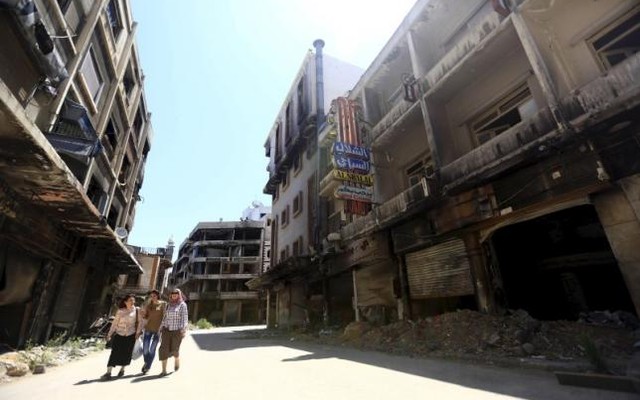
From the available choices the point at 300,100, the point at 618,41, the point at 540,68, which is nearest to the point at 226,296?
the point at 300,100

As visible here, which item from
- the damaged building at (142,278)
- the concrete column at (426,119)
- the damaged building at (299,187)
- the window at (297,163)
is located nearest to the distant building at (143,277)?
the damaged building at (142,278)

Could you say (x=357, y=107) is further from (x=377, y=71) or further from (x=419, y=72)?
(x=419, y=72)

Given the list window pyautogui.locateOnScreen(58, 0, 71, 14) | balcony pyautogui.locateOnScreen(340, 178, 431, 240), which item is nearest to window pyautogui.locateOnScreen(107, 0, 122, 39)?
window pyautogui.locateOnScreen(58, 0, 71, 14)

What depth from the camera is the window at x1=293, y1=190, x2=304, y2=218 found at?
77.5 ft

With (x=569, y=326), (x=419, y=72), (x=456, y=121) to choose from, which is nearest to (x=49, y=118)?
(x=419, y=72)

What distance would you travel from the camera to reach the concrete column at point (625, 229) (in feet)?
20.0

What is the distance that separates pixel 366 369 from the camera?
243 inches

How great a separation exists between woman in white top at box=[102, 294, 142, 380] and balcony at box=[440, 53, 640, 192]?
29.4 ft

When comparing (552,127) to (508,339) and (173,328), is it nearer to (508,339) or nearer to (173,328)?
(508,339)

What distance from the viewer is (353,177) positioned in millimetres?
14062

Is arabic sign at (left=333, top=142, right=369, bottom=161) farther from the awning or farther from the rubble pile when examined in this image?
the awning

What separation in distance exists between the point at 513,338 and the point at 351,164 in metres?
9.03

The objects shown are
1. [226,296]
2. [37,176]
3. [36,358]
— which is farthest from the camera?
[226,296]

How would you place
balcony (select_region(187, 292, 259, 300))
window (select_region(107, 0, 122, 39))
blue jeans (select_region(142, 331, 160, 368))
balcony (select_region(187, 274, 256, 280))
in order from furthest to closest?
balcony (select_region(187, 274, 256, 280)) → balcony (select_region(187, 292, 259, 300)) → window (select_region(107, 0, 122, 39)) → blue jeans (select_region(142, 331, 160, 368))
